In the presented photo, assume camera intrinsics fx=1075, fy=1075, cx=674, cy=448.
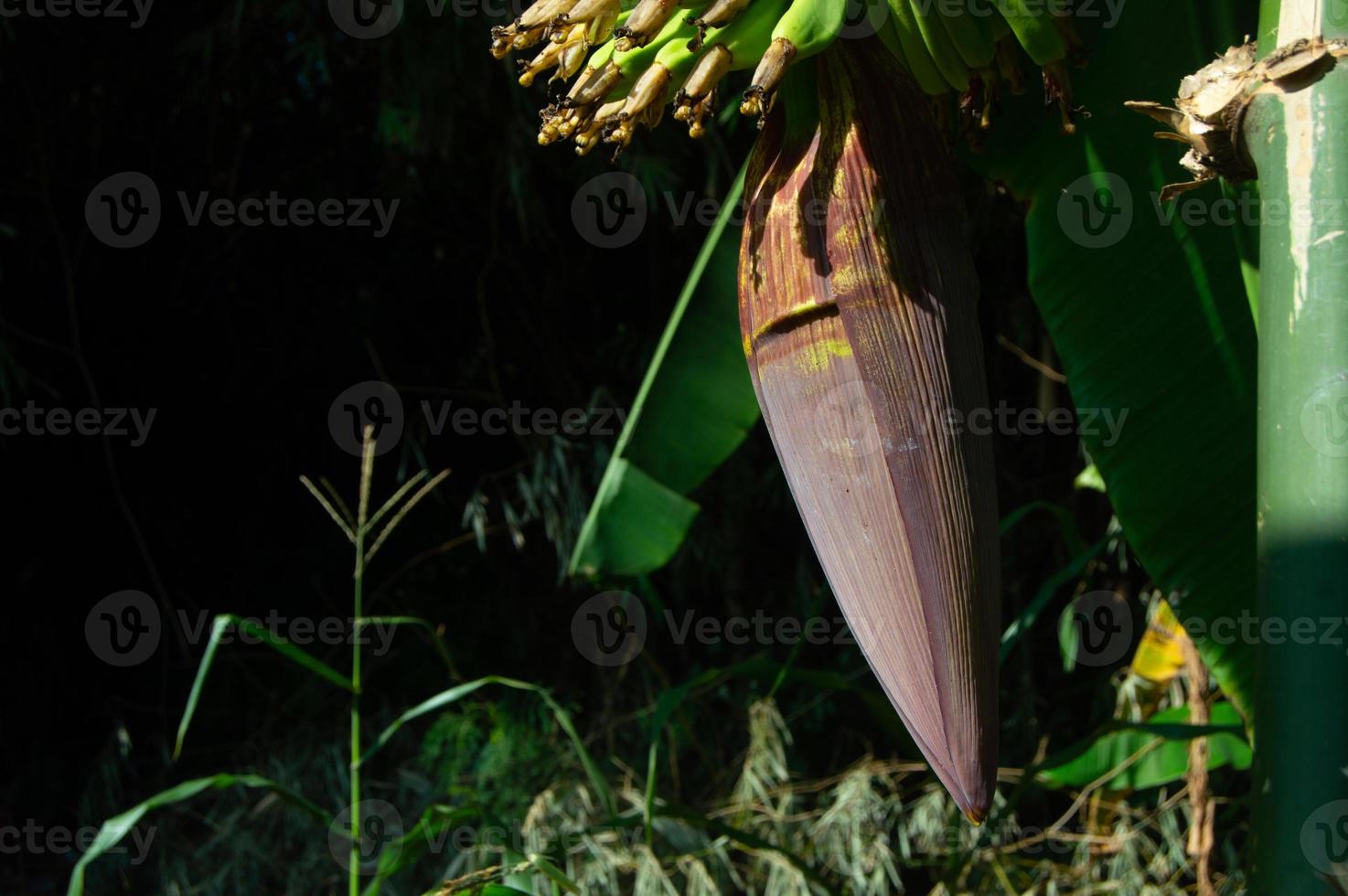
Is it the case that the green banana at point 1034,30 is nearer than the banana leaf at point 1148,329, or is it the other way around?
the green banana at point 1034,30

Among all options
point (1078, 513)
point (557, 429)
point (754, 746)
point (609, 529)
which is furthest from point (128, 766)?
point (1078, 513)

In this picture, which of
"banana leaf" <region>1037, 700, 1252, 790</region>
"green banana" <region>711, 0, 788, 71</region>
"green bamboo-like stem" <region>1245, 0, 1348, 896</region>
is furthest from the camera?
"banana leaf" <region>1037, 700, 1252, 790</region>

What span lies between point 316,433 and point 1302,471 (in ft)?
6.04

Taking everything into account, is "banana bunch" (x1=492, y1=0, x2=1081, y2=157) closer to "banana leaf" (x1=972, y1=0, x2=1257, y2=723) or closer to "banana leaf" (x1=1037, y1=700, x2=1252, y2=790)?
"banana leaf" (x1=972, y1=0, x2=1257, y2=723)

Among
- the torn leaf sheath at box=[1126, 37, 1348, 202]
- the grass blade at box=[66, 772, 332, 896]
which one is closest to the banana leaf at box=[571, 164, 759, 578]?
the grass blade at box=[66, 772, 332, 896]

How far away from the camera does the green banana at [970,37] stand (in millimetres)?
529

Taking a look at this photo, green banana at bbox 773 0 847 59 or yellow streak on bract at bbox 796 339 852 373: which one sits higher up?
green banana at bbox 773 0 847 59

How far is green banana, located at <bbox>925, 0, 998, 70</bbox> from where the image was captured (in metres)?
0.53

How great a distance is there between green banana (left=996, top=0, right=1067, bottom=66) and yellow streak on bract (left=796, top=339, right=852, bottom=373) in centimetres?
18

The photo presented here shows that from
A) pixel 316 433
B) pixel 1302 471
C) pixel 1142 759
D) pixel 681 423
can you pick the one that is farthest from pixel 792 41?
pixel 316 433

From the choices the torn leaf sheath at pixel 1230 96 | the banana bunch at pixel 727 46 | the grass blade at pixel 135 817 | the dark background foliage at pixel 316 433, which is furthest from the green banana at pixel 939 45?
the dark background foliage at pixel 316 433

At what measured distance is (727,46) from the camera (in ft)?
1.71

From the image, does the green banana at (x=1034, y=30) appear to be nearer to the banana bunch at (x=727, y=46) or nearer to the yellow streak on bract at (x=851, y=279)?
the banana bunch at (x=727, y=46)

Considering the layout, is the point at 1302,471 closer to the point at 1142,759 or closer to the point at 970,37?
the point at 970,37
